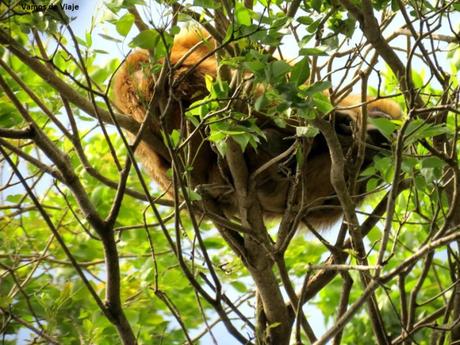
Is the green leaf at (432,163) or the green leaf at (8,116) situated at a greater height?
the green leaf at (8,116)

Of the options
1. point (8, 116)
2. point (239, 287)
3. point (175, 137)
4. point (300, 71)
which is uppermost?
point (8, 116)

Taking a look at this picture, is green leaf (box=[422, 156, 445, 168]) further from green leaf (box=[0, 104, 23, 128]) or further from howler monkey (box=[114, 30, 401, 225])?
green leaf (box=[0, 104, 23, 128])

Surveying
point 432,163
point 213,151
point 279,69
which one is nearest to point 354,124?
point 213,151

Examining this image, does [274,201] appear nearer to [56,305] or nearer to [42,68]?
[56,305]

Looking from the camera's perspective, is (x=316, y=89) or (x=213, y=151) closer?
(x=316, y=89)

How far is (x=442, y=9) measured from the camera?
103 inches

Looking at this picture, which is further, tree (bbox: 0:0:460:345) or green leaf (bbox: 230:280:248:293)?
green leaf (bbox: 230:280:248:293)

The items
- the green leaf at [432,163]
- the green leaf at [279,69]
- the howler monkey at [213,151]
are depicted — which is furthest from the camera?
the howler monkey at [213,151]

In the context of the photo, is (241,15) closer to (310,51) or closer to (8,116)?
(310,51)

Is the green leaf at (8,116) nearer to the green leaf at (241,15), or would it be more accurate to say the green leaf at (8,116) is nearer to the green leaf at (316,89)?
the green leaf at (241,15)

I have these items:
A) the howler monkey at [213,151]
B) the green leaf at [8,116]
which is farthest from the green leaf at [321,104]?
the green leaf at [8,116]

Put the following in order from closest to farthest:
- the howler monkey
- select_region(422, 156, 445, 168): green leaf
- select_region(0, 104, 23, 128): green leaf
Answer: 1. select_region(422, 156, 445, 168): green leaf
2. select_region(0, 104, 23, 128): green leaf
3. the howler monkey

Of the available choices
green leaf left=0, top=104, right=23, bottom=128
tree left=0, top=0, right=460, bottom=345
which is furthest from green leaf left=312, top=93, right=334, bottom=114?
green leaf left=0, top=104, right=23, bottom=128

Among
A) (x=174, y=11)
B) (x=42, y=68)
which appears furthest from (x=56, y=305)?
(x=174, y=11)
